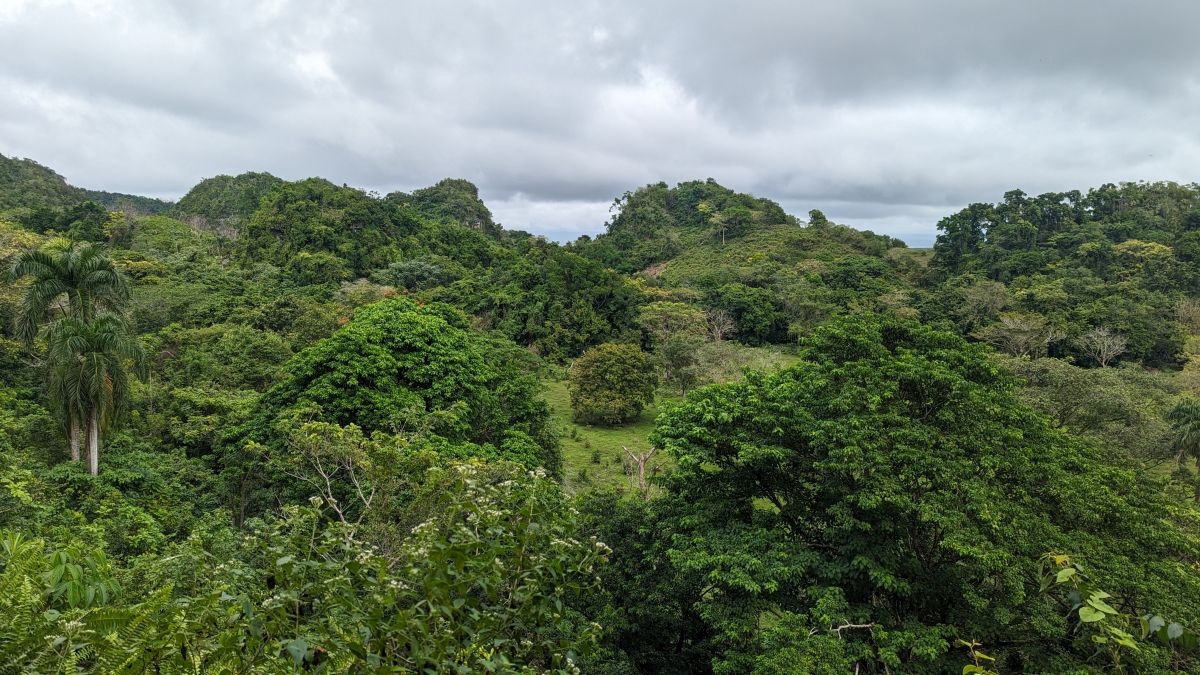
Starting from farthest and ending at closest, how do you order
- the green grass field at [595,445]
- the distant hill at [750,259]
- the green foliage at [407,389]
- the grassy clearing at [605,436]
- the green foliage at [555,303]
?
the distant hill at [750,259]
the green foliage at [555,303]
the grassy clearing at [605,436]
the green grass field at [595,445]
the green foliage at [407,389]

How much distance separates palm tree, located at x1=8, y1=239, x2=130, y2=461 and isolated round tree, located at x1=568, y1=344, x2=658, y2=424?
55.2ft

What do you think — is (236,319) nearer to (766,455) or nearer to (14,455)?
(14,455)

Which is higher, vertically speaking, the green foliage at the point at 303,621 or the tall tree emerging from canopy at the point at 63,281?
the tall tree emerging from canopy at the point at 63,281

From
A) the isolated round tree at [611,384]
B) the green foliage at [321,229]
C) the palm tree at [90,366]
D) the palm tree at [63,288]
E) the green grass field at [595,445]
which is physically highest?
the green foliage at [321,229]

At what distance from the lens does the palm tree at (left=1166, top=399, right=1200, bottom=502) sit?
15.7 meters

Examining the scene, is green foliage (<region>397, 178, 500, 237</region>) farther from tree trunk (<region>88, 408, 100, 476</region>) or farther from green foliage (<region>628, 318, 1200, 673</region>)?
green foliage (<region>628, 318, 1200, 673</region>)

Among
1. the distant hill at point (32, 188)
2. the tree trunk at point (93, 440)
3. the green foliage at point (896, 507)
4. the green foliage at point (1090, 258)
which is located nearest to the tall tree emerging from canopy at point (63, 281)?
the tree trunk at point (93, 440)

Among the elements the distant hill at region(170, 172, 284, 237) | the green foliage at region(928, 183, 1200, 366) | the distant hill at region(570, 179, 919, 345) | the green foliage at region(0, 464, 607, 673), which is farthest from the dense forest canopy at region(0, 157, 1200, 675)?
the distant hill at region(170, 172, 284, 237)

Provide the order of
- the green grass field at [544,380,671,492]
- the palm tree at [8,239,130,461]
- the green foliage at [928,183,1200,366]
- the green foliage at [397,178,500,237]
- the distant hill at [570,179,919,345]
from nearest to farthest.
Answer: the palm tree at [8,239,130,461]
the green grass field at [544,380,671,492]
the green foliage at [928,183,1200,366]
the distant hill at [570,179,919,345]
the green foliage at [397,178,500,237]

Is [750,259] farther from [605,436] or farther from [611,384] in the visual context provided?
[605,436]

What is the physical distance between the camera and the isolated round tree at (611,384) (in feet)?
81.4

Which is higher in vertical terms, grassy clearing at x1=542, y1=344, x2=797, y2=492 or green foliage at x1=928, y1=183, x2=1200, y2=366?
green foliage at x1=928, y1=183, x2=1200, y2=366

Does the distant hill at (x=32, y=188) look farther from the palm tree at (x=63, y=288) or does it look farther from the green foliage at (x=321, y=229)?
the palm tree at (x=63, y=288)

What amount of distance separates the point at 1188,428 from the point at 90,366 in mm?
26093
